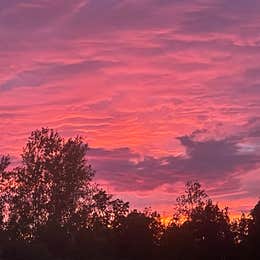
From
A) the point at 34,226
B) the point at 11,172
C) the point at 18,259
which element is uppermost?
the point at 11,172

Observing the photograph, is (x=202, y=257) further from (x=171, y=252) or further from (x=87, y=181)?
(x=87, y=181)

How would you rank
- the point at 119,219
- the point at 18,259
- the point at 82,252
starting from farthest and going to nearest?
the point at 119,219 → the point at 82,252 → the point at 18,259

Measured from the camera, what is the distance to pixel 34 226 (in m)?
94.4

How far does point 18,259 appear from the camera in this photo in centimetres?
6375

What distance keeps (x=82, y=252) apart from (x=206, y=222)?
24435 mm

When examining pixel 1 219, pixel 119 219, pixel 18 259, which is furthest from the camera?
pixel 119 219

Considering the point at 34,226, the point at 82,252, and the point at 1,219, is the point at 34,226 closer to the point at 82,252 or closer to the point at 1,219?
the point at 1,219

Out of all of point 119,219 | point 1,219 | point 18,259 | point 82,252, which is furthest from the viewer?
point 119,219

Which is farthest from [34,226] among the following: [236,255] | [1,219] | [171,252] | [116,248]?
[236,255]

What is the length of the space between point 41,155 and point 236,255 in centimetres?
2932

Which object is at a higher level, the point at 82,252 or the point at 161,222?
the point at 161,222

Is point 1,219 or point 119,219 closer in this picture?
point 1,219

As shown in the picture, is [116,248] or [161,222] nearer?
[116,248]

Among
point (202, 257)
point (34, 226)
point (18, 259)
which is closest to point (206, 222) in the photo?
point (202, 257)
